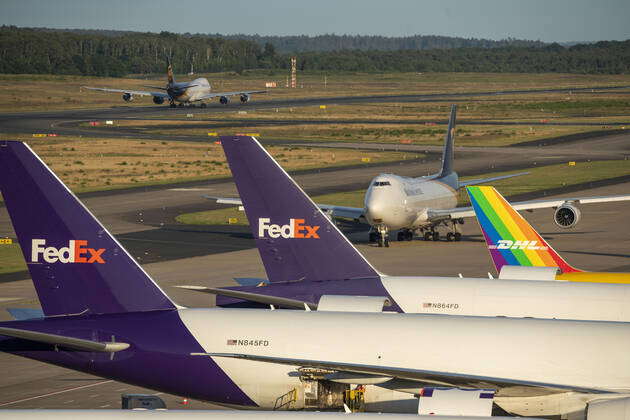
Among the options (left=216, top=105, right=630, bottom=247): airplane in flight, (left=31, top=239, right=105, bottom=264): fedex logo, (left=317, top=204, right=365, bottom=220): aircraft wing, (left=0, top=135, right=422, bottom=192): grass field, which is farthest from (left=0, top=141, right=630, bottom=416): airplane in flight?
(left=0, top=135, right=422, bottom=192): grass field

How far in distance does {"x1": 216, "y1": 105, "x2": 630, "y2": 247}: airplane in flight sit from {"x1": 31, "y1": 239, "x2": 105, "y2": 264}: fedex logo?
34.2 m

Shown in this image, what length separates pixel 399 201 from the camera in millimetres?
59938

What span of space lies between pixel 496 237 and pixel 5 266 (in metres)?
29.2

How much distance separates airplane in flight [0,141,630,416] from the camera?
23.1m

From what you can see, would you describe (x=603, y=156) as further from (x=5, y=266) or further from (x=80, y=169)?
(x=5, y=266)

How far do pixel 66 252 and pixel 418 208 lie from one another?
37.3 metres

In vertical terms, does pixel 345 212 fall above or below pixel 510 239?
above

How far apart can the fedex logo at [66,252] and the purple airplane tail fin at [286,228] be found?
633 centimetres

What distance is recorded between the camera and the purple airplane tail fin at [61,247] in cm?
2595

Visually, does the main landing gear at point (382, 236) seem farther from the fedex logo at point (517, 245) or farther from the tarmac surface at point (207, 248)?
the fedex logo at point (517, 245)

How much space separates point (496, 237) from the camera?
36094mm

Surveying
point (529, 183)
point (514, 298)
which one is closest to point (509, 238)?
point (514, 298)

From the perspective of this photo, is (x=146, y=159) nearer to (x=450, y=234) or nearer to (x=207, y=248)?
(x=207, y=248)

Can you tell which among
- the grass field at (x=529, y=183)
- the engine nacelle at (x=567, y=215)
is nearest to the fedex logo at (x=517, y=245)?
the engine nacelle at (x=567, y=215)
